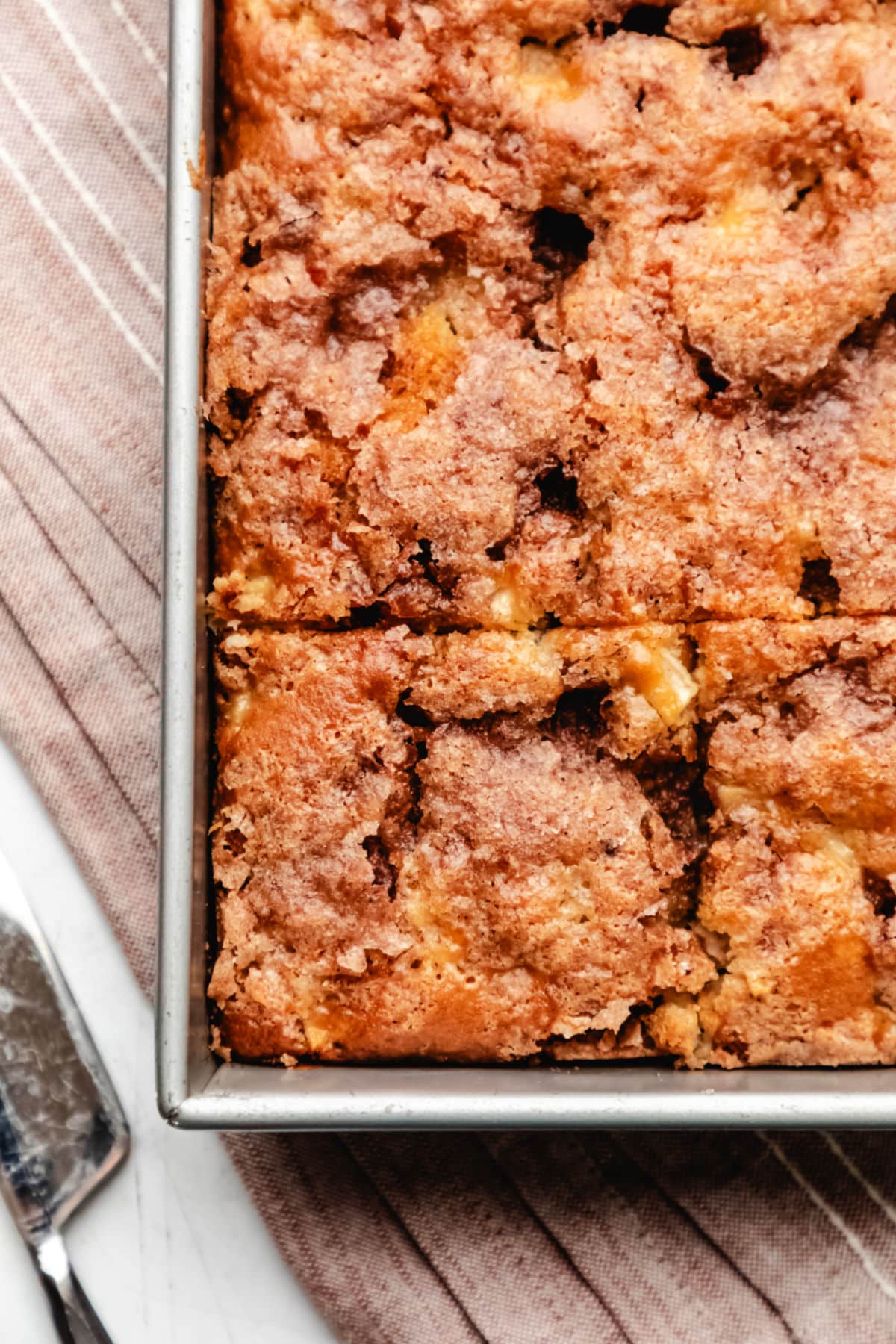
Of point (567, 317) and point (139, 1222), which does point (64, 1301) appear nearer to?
point (139, 1222)

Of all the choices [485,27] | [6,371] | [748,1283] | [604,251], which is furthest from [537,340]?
[748,1283]

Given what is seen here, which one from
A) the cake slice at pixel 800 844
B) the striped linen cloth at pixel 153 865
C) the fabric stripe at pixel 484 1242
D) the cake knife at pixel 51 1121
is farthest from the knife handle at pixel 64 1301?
the cake slice at pixel 800 844

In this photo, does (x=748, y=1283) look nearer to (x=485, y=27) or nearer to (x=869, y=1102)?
(x=869, y=1102)

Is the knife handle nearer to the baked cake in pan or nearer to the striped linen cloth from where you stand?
the striped linen cloth

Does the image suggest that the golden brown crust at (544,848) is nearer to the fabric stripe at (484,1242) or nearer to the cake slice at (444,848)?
the cake slice at (444,848)

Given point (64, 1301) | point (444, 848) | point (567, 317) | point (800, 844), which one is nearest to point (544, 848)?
point (444, 848)

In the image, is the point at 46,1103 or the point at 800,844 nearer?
the point at 800,844
